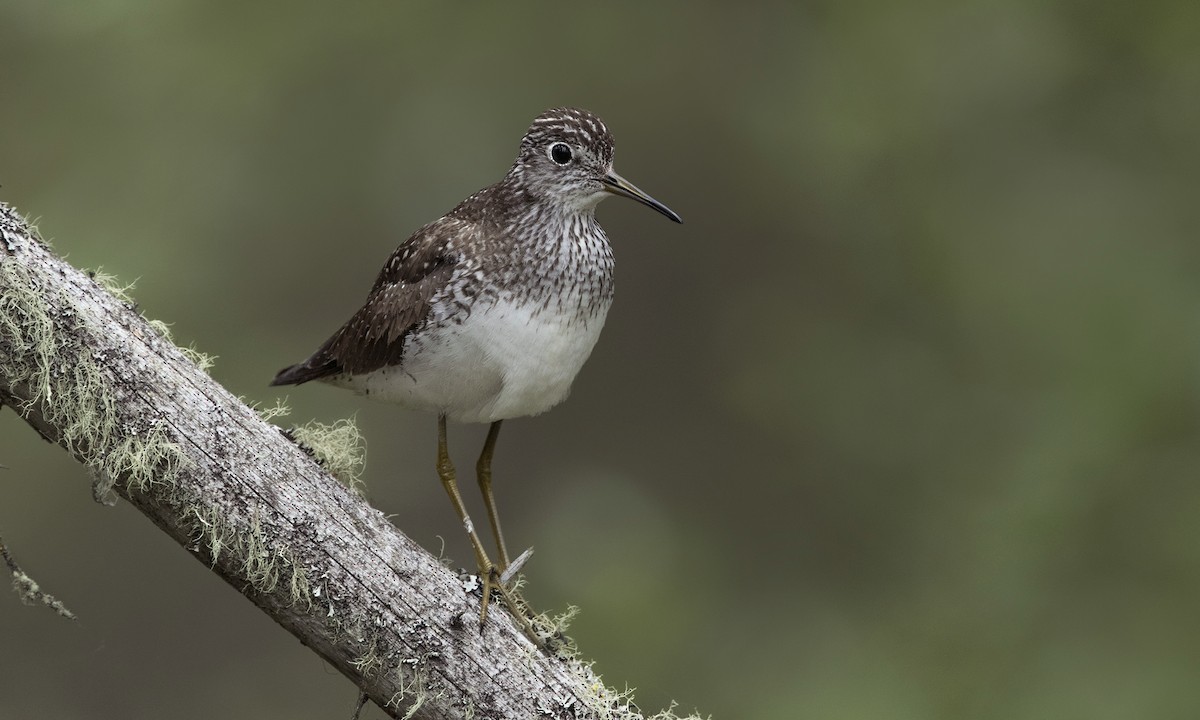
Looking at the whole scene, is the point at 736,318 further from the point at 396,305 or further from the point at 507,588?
the point at 507,588

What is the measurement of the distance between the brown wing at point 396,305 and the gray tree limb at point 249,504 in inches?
25.3

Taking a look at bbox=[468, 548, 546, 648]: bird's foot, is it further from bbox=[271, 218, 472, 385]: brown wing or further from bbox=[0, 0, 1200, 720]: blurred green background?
bbox=[0, 0, 1200, 720]: blurred green background

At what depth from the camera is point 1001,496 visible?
5.75 metres

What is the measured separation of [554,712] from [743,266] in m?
3.59

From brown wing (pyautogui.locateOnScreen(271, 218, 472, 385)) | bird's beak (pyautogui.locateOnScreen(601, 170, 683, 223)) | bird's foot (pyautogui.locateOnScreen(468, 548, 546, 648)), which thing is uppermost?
bird's beak (pyautogui.locateOnScreen(601, 170, 683, 223))

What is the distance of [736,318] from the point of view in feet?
21.2

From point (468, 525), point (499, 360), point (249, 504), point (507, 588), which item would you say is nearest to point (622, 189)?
point (499, 360)

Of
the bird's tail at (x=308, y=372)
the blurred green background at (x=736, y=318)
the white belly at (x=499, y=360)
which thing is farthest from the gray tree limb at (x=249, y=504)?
the blurred green background at (x=736, y=318)

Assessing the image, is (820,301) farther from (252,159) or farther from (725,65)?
(252,159)

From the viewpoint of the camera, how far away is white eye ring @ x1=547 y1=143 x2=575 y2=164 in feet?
13.0

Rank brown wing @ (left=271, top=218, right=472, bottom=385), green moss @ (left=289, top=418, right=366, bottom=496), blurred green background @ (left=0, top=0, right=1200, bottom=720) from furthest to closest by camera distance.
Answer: blurred green background @ (left=0, top=0, right=1200, bottom=720)
brown wing @ (left=271, top=218, right=472, bottom=385)
green moss @ (left=289, top=418, right=366, bottom=496)

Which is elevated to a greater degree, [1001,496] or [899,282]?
[899,282]

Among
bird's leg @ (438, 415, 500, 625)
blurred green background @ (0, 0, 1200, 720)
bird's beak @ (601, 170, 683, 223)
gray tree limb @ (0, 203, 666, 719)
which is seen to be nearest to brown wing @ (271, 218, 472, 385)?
bird's leg @ (438, 415, 500, 625)

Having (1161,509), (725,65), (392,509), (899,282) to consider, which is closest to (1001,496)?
(1161,509)
